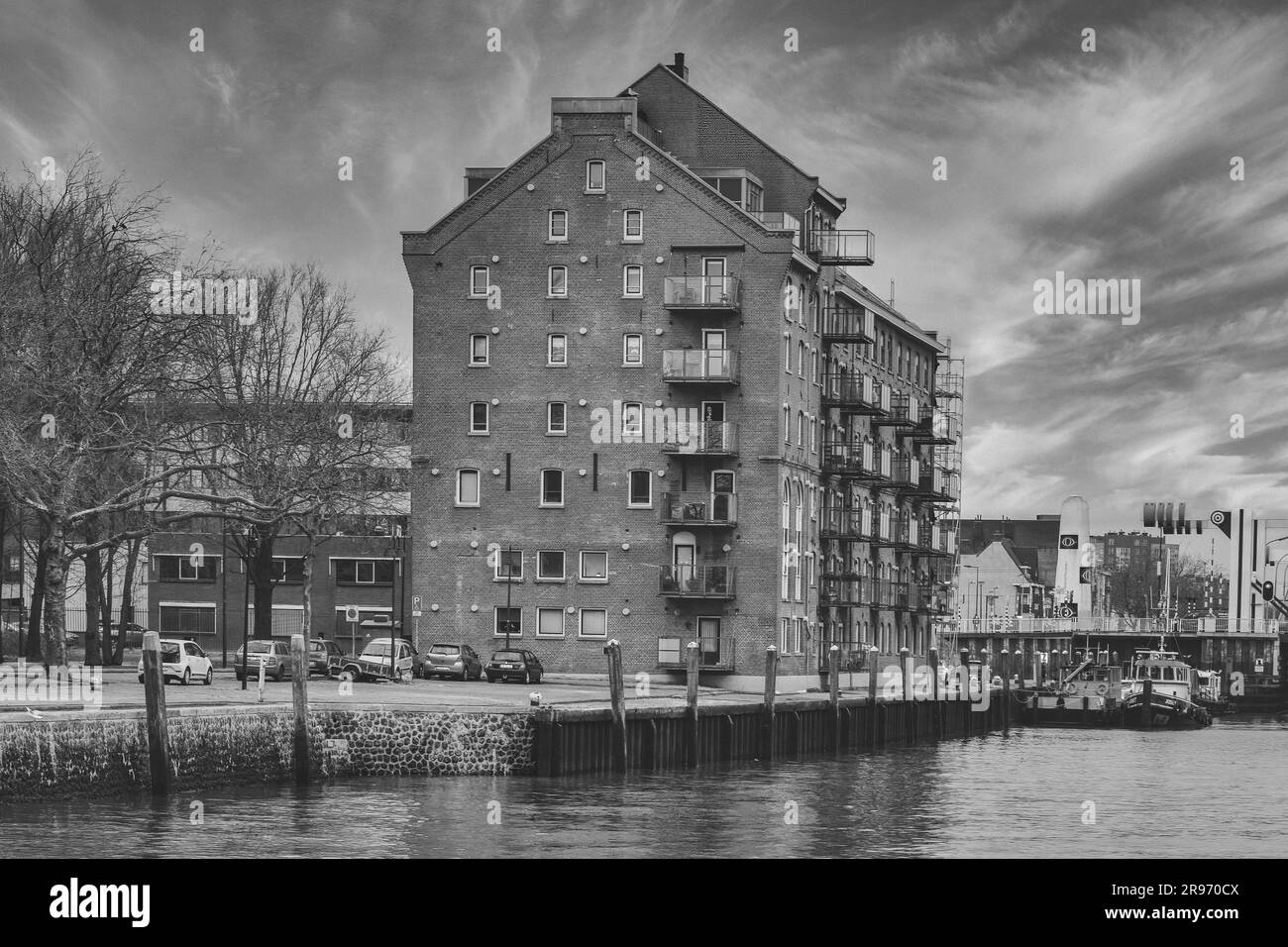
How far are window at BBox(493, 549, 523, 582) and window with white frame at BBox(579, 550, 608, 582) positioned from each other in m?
2.59

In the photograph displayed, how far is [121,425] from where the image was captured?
185 ft

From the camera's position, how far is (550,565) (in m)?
85.4

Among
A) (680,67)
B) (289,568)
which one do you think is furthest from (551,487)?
(289,568)

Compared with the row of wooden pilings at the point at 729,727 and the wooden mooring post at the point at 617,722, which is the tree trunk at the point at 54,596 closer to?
the row of wooden pilings at the point at 729,727

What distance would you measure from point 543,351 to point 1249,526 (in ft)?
302

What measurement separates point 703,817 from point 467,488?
4456 centimetres

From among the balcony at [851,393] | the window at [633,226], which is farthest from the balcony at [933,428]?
the window at [633,226]

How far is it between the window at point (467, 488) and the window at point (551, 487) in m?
2.87

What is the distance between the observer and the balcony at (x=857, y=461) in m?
93.2

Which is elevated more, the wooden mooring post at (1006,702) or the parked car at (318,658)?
the parked car at (318,658)

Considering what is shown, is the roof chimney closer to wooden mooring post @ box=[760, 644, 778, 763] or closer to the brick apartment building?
the brick apartment building

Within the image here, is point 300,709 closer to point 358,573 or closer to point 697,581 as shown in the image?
point 697,581
